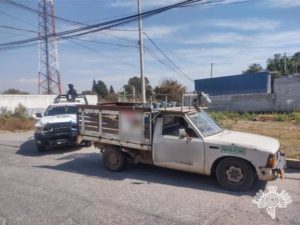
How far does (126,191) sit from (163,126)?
5.45 feet

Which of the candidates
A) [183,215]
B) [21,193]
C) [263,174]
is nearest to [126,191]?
[183,215]

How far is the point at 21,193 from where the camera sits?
21.6ft

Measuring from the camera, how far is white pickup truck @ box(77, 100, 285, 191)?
634 cm

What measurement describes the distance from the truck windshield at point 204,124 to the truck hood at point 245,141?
17 cm

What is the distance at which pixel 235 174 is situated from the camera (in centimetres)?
644

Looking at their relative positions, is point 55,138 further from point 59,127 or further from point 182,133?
point 182,133

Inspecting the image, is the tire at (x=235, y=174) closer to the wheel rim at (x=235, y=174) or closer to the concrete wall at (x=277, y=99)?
the wheel rim at (x=235, y=174)

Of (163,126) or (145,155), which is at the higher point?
(163,126)

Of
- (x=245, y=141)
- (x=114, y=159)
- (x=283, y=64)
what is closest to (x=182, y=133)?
(x=245, y=141)

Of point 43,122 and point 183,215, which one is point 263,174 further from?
point 43,122

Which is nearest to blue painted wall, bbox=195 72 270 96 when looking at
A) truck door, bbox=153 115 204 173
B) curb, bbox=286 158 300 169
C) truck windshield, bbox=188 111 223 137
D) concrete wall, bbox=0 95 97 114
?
concrete wall, bbox=0 95 97 114

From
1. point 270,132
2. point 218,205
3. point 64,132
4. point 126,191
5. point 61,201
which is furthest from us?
point 270,132

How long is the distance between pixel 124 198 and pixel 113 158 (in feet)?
7.16

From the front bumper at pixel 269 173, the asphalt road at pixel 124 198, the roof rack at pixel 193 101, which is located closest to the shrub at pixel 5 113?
the asphalt road at pixel 124 198
